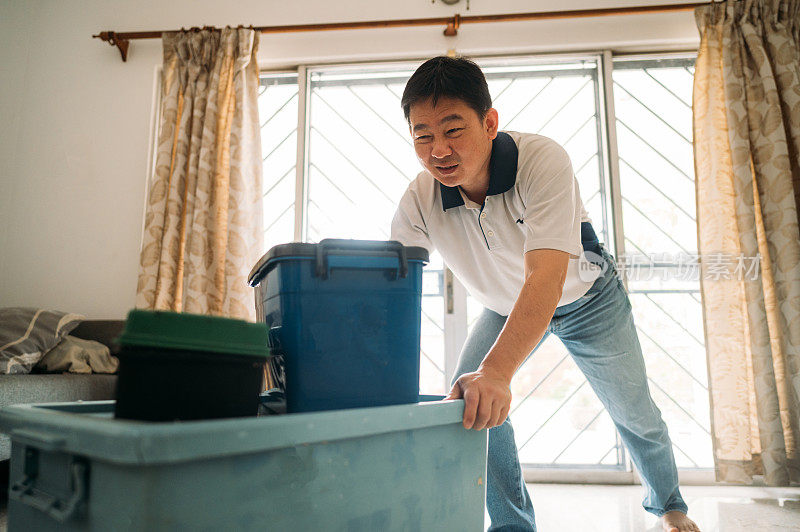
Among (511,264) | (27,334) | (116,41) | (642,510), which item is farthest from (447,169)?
(116,41)

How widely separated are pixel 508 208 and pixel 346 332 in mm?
600

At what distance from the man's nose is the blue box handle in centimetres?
38

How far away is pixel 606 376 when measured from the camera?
4.33 ft

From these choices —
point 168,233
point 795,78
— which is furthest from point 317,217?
point 795,78

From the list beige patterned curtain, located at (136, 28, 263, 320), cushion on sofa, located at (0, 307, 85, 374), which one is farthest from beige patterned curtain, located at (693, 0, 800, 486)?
cushion on sofa, located at (0, 307, 85, 374)

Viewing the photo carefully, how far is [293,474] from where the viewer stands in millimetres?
580

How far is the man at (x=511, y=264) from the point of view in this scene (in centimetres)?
93

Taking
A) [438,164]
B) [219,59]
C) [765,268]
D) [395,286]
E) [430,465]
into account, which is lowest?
[430,465]

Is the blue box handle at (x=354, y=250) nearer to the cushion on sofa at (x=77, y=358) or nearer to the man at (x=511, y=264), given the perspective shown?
the man at (x=511, y=264)

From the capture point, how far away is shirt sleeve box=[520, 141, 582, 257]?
38.8 inches

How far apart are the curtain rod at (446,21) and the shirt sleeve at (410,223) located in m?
1.45

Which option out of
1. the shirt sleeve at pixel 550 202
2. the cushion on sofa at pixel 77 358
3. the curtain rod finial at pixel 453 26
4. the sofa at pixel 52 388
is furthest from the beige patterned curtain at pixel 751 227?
the cushion on sofa at pixel 77 358

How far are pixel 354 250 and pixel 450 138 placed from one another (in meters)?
0.45

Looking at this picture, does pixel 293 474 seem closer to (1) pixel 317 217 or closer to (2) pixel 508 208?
(2) pixel 508 208
